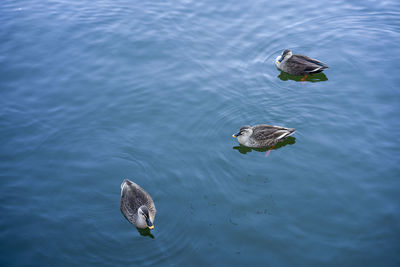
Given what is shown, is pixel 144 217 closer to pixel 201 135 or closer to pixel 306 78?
pixel 201 135

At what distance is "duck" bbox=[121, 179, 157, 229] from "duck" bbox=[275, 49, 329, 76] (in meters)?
7.27

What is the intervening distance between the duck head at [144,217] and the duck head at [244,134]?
3.65m

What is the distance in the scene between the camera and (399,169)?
8.95 metres

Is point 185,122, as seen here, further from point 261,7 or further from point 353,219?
point 261,7

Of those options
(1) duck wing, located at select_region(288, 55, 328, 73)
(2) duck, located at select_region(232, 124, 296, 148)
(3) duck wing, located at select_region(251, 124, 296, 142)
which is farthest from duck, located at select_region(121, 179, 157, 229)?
(1) duck wing, located at select_region(288, 55, 328, 73)

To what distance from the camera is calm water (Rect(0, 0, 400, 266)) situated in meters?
A: 7.84

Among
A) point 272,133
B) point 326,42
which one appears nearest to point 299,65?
point 326,42

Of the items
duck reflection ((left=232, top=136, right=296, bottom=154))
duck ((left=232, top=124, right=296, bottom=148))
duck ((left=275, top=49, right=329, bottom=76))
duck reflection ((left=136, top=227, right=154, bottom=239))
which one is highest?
duck ((left=275, top=49, right=329, bottom=76))

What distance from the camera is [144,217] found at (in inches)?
314

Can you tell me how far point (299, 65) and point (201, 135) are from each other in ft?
16.0

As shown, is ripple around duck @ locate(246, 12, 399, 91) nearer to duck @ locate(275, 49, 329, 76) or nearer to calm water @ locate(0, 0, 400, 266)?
calm water @ locate(0, 0, 400, 266)

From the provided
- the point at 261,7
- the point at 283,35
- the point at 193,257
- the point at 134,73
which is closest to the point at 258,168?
the point at 193,257

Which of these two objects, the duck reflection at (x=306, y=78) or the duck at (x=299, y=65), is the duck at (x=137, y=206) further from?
the duck at (x=299, y=65)

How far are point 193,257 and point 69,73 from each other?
9.30m
